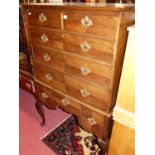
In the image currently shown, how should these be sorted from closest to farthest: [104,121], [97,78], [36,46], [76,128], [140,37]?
[140,37], [97,78], [104,121], [36,46], [76,128]

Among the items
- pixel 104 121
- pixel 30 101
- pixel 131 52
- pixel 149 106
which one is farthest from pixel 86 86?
pixel 30 101

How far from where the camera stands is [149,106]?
0.94m

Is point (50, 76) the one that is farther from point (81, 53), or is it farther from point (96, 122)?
point (96, 122)

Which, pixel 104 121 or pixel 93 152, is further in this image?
pixel 93 152

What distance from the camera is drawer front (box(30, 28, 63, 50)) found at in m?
1.44

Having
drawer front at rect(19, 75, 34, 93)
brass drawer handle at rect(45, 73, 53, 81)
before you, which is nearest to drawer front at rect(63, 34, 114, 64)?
brass drawer handle at rect(45, 73, 53, 81)

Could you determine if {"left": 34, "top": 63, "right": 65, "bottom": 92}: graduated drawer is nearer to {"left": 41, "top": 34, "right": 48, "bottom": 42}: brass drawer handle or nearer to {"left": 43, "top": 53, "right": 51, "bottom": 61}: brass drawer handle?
{"left": 43, "top": 53, "right": 51, "bottom": 61}: brass drawer handle

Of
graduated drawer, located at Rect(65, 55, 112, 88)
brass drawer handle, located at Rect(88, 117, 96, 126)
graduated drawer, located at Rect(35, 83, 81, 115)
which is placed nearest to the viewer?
graduated drawer, located at Rect(65, 55, 112, 88)

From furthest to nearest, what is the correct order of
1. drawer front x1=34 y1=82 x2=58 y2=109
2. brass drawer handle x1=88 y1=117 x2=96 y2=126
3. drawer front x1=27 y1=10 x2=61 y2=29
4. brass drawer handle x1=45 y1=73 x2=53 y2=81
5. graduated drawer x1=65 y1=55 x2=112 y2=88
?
drawer front x1=34 y1=82 x2=58 y2=109, brass drawer handle x1=45 y1=73 x2=53 y2=81, brass drawer handle x1=88 y1=117 x2=96 y2=126, drawer front x1=27 y1=10 x2=61 y2=29, graduated drawer x1=65 y1=55 x2=112 y2=88

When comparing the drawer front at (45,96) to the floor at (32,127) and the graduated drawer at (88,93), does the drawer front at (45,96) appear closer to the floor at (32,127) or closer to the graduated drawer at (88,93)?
the graduated drawer at (88,93)

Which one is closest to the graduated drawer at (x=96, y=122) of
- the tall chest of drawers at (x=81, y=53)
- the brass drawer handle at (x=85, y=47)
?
the tall chest of drawers at (x=81, y=53)

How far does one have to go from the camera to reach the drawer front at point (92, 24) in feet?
3.47

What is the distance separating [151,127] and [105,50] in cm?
54
